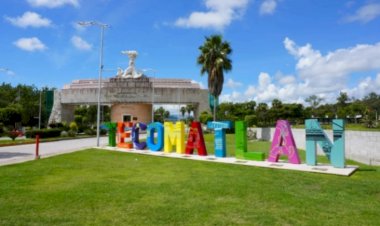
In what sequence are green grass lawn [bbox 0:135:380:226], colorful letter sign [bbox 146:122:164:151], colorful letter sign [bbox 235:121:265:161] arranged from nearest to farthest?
1. green grass lawn [bbox 0:135:380:226]
2. colorful letter sign [bbox 235:121:265:161]
3. colorful letter sign [bbox 146:122:164:151]

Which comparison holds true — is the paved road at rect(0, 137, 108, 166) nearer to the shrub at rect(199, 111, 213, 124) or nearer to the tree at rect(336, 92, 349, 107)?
the shrub at rect(199, 111, 213, 124)

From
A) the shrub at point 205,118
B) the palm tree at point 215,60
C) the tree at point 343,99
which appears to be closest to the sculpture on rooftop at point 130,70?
the shrub at point 205,118

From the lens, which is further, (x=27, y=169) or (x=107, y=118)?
(x=107, y=118)

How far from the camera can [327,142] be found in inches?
536

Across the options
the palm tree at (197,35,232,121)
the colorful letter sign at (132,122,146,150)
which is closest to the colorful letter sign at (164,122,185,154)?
the colorful letter sign at (132,122,146,150)

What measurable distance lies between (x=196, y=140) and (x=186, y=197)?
34.1 ft

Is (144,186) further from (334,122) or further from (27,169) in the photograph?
(334,122)

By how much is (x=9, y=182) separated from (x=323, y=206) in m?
8.88

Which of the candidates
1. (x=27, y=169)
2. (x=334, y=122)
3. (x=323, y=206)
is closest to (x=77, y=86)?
(x=27, y=169)

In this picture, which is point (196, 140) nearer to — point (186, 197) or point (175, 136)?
point (175, 136)

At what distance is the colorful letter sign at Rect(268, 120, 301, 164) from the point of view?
1452 cm

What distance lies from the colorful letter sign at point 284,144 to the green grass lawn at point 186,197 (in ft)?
7.76

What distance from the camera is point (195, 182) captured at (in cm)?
1027

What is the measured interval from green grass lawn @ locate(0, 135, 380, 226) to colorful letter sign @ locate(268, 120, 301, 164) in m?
2.37
